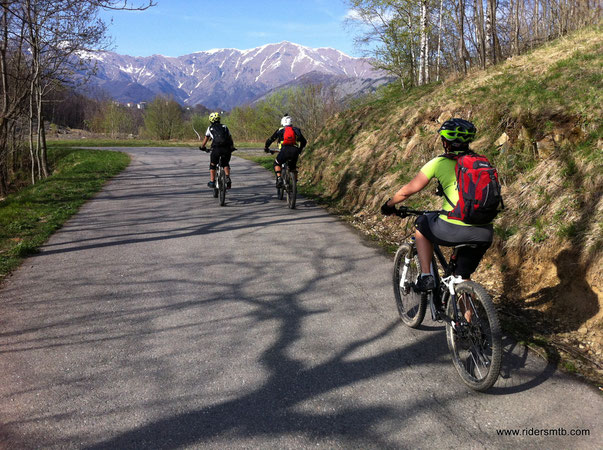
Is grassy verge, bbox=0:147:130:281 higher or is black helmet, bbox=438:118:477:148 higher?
black helmet, bbox=438:118:477:148

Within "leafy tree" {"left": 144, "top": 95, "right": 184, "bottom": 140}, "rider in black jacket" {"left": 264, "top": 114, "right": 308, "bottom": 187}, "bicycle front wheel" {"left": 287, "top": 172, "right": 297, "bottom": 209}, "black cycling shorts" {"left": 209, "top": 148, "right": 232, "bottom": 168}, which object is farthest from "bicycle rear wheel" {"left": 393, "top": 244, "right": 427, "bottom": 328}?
"leafy tree" {"left": 144, "top": 95, "right": 184, "bottom": 140}

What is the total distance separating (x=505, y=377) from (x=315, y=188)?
10395 millimetres

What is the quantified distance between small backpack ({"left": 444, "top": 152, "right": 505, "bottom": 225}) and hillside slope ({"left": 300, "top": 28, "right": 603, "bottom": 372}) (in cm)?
176

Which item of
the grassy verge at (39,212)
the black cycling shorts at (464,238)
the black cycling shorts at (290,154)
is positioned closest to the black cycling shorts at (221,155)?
the black cycling shorts at (290,154)

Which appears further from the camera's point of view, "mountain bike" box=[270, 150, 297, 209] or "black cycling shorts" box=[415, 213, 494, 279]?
"mountain bike" box=[270, 150, 297, 209]

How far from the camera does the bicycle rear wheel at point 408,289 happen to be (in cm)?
435

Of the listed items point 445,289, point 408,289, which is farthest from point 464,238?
point 408,289

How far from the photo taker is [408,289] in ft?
14.8

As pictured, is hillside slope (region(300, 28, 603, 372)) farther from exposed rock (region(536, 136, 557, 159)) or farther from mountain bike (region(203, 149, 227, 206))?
mountain bike (region(203, 149, 227, 206))

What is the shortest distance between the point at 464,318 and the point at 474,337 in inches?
6.9

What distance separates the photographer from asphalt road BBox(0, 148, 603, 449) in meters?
2.94

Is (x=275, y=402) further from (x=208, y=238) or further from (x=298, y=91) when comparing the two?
(x=298, y=91)

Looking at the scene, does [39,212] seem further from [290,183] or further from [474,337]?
[474,337]

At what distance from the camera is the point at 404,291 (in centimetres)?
464
